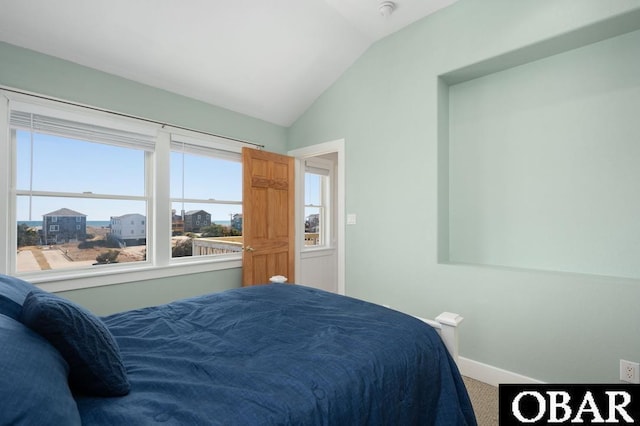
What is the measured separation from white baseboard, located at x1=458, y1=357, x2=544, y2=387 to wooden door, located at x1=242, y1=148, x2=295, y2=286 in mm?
2202

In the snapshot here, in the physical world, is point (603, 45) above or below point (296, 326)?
above

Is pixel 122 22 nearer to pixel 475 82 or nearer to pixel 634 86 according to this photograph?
pixel 475 82

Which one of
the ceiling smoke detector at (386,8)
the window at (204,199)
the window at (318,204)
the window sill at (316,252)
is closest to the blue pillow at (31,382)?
the window at (204,199)

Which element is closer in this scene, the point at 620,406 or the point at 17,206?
the point at 620,406

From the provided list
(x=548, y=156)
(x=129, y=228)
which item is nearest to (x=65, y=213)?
(x=129, y=228)

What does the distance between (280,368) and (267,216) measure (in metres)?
2.65

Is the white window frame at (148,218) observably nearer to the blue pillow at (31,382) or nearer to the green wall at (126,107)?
the green wall at (126,107)

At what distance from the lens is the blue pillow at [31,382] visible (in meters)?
0.59

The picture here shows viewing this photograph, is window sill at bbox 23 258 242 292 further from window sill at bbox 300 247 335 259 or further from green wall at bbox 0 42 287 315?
window sill at bbox 300 247 335 259

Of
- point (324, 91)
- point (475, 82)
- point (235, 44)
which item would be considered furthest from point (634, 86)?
point (235, 44)

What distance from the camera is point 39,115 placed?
2.31 meters

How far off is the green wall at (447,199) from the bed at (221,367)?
1156 mm

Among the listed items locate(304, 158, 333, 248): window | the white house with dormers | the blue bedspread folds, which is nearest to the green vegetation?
the white house with dormers

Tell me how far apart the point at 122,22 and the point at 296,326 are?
2.58 meters
